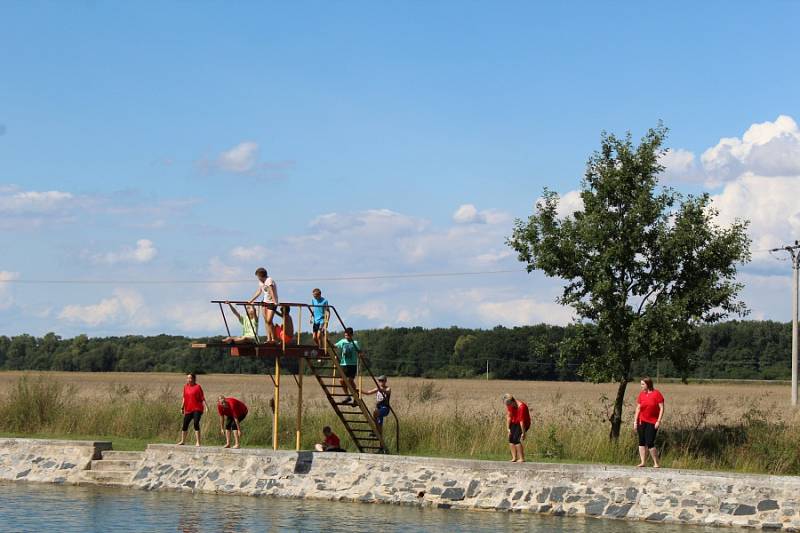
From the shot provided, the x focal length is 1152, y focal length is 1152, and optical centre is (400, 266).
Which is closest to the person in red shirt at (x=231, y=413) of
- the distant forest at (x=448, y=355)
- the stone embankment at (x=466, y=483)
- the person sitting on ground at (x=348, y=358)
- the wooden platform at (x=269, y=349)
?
the stone embankment at (x=466, y=483)

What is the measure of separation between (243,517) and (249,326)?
5.45 meters

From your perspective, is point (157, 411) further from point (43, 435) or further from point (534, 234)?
Result: point (534, 234)

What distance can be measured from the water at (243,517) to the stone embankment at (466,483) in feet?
1.19

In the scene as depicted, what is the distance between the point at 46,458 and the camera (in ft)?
93.2

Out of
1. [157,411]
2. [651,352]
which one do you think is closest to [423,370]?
[157,411]

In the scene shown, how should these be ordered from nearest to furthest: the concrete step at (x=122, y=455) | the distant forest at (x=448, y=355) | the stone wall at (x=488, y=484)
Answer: the stone wall at (x=488, y=484), the concrete step at (x=122, y=455), the distant forest at (x=448, y=355)

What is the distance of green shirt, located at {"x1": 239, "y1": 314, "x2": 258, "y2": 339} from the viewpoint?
84.4 ft

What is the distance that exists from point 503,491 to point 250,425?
1023 centimetres

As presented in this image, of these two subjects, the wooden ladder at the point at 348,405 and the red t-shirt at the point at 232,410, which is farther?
the wooden ladder at the point at 348,405

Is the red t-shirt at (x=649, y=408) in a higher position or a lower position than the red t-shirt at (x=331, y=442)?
higher

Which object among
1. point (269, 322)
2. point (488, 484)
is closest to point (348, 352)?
point (269, 322)

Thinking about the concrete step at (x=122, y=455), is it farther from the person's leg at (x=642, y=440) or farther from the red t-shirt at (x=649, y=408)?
the red t-shirt at (x=649, y=408)

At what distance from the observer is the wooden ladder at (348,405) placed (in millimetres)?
26817

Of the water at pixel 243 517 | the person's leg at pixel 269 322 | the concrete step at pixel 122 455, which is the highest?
the person's leg at pixel 269 322
